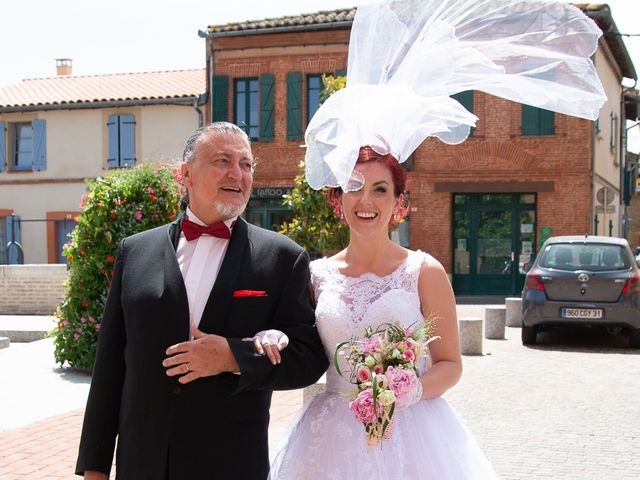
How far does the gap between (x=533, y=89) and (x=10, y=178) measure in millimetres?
27775

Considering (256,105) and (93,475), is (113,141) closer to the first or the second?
(256,105)

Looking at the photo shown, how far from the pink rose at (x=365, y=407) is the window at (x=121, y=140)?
2517cm

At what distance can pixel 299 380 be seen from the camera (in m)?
2.97

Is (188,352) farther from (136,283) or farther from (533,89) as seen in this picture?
(533,89)

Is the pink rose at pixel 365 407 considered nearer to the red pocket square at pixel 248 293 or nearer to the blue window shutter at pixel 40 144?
the red pocket square at pixel 248 293

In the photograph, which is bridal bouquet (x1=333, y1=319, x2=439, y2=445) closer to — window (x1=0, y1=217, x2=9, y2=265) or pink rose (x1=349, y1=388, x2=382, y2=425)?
pink rose (x1=349, y1=388, x2=382, y2=425)

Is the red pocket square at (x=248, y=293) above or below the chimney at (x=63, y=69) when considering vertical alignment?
below

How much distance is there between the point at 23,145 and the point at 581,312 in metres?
22.6

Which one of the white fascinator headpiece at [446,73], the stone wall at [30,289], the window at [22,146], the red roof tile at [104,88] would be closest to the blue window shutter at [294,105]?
the red roof tile at [104,88]

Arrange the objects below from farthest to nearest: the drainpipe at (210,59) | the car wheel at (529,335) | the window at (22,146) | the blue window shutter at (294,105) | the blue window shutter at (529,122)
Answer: the window at (22,146) → the drainpipe at (210,59) → the blue window shutter at (294,105) → the blue window shutter at (529,122) → the car wheel at (529,335)

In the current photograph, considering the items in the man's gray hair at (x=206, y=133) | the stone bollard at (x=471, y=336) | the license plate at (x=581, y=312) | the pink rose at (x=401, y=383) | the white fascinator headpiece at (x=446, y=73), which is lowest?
the stone bollard at (x=471, y=336)

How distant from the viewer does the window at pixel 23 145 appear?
27984 millimetres

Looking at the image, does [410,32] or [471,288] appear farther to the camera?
[471,288]

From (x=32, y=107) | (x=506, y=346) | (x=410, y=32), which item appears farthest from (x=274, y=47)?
(x=410, y=32)
